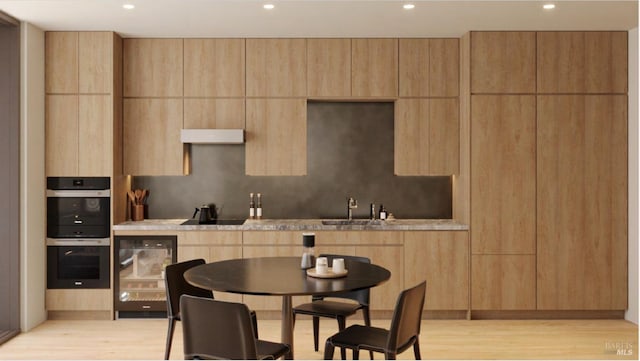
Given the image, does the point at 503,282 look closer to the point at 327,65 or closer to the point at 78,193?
the point at 327,65

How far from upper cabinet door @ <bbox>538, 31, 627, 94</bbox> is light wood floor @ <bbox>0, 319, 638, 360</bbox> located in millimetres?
2066

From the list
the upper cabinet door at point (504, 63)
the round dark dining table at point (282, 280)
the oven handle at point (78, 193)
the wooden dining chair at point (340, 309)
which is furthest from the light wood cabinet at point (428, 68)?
the oven handle at point (78, 193)

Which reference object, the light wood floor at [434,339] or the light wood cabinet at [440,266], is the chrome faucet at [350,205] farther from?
the light wood floor at [434,339]

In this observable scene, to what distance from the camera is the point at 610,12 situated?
187 inches

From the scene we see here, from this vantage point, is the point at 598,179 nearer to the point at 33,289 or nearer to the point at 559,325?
the point at 559,325

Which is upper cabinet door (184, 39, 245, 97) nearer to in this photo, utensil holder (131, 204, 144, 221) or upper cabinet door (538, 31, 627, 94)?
utensil holder (131, 204, 144, 221)

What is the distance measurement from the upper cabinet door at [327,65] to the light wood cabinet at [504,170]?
1.21 meters

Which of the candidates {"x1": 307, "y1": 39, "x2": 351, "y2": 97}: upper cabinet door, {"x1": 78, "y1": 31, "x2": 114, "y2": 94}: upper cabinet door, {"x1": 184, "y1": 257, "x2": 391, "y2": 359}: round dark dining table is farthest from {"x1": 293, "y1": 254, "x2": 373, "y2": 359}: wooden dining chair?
{"x1": 78, "y1": 31, "x2": 114, "y2": 94}: upper cabinet door

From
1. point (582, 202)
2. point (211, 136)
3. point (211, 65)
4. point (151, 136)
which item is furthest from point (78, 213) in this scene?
point (582, 202)

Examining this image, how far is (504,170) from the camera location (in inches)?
210

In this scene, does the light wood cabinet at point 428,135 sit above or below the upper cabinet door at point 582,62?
below

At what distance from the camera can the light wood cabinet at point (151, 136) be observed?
556 cm

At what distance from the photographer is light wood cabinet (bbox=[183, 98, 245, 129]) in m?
5.58

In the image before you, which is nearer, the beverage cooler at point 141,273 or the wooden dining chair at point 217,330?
the wooden dining chair at point 217,330
